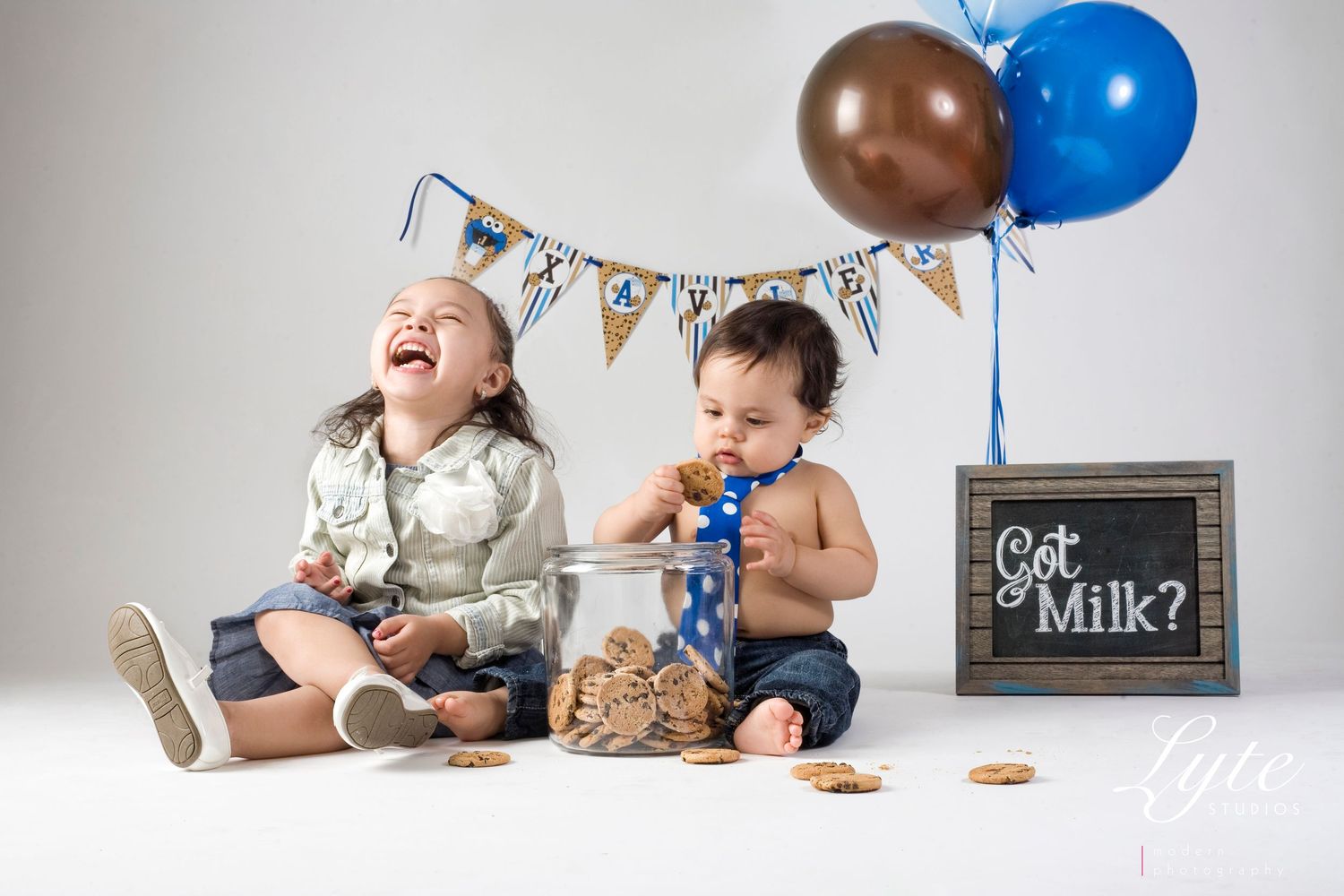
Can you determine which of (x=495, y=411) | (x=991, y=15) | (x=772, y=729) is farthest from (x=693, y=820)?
(x=991, y=15)

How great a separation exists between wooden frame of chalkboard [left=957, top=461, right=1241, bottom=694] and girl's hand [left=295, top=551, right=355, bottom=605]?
0.85 metres

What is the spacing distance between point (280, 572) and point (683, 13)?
4.78 ft

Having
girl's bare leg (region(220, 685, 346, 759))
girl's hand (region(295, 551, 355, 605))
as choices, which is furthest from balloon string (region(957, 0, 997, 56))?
girl's bare leg (region(220, 685, 346, 759))

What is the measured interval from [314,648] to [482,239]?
144 centimetres

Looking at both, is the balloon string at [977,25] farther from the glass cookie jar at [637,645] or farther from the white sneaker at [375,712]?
the white sneaker at [375,712]

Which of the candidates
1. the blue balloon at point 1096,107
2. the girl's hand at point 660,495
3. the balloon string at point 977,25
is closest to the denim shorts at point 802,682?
the girl's hand at point 660,495

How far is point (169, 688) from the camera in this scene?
1265 millimetres

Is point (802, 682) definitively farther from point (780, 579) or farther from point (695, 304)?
point (695, 304)

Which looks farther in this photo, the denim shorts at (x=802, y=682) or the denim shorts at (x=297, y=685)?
the denim shorts at (x=297, y=685)

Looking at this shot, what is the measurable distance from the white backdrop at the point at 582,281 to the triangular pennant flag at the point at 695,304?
0.11 ft

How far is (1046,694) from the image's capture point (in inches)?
71.1

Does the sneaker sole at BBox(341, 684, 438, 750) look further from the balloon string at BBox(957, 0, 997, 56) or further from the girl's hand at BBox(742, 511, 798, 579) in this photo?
the balloon string at BBox(957, 0, 997, 56)

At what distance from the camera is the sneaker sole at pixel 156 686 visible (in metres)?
1.26

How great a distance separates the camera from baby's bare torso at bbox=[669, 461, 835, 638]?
63.4 inches
